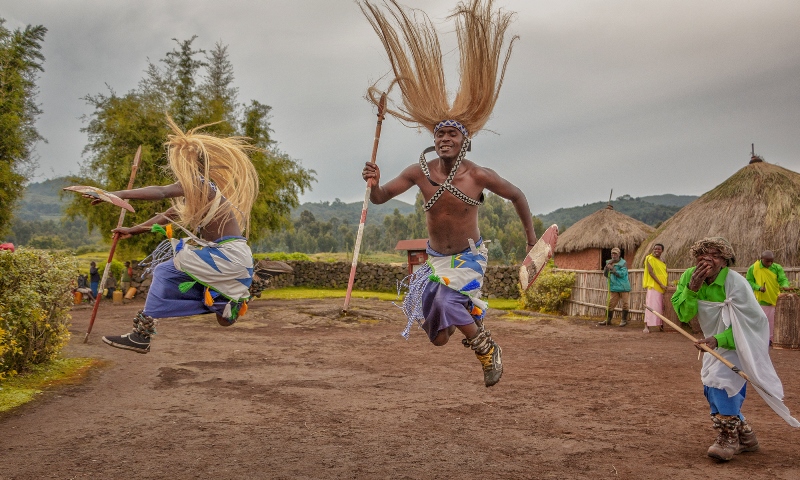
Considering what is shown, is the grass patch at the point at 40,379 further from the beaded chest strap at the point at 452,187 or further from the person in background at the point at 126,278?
the person in background at the point at 126,278

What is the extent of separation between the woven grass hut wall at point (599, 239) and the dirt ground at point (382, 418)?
41.1 feet

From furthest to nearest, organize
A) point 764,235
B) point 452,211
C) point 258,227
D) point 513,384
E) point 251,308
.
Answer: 1. point 258,227
2. point 251,308
3. point 764,235
4. point 513,384
5. point 452,211

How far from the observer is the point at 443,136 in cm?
488

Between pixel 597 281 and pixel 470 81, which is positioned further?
pixel 597 281

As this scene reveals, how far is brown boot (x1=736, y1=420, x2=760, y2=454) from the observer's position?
5309 millimetres

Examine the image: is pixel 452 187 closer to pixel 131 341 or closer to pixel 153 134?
pixel 131 341

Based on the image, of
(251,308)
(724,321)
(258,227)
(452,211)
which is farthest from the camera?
(258,227)

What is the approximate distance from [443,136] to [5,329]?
5.65 meters

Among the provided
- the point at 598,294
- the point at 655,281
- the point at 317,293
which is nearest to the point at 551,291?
the point at 598,294

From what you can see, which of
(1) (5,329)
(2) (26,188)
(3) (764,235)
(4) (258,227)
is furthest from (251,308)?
(3) (764,235)

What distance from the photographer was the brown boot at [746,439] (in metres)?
5.31

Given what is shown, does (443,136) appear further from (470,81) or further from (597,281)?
(597,281)

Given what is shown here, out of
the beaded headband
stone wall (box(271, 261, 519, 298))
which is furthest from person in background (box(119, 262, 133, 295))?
the beaded headband

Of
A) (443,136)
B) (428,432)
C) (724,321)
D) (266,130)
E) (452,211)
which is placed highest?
(266,130)
